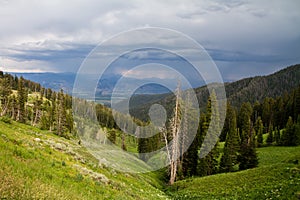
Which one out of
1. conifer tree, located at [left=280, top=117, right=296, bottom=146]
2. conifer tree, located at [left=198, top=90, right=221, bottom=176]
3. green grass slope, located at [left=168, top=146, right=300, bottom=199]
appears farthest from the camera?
conifer tree, located at [left=280, top=117, right=296, bottom=146]

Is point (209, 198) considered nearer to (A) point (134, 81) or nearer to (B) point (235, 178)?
(B) point (235, 178)

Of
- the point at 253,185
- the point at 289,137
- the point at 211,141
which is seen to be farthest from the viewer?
the point at 289,137

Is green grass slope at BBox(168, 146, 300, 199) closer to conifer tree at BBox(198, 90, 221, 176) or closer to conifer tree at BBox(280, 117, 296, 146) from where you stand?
conifer tree at BBox(198, 90, 221, 176)

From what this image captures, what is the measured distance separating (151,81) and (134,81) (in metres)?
2.00

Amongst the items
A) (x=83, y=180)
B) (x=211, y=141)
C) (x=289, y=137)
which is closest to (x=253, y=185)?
(x=83, y=180)

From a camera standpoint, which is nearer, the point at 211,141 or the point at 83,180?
the point at 83,180

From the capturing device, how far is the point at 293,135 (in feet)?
250

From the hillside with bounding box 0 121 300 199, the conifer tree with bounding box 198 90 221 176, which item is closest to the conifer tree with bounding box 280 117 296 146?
the conifer tree with bounding box 198 90 221 176

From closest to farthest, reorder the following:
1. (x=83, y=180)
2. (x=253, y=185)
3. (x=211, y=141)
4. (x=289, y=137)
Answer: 1. (x=83, y=180)
2. (x=253, y=185)
3. (x=211, y=141)
4. (x=289, y=137)

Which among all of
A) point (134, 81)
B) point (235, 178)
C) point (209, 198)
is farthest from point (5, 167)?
point (235, 178)

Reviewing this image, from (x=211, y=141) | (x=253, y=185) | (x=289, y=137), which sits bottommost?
(x=289, y=137)

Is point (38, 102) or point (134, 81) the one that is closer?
point (134, 81)

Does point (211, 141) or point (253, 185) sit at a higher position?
point (211, 141)

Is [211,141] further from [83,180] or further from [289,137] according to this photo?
[83,180]
